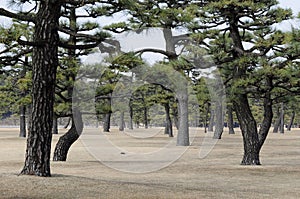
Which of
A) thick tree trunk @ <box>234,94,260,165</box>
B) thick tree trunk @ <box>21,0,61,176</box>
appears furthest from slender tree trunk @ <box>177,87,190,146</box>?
thick tree trunk @ <box>21,0,61,176</box>

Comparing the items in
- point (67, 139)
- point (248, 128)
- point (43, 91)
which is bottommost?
point (67, 139)

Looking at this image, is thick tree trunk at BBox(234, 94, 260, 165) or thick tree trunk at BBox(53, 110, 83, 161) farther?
thick tree trunk at BBox(53, 110, 83, 161)

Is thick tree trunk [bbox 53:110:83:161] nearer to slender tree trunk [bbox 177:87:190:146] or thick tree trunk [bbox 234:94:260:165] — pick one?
thick tree trunk [bbox 234:94:260:165]

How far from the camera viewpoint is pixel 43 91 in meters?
7.80

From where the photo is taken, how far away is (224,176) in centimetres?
982

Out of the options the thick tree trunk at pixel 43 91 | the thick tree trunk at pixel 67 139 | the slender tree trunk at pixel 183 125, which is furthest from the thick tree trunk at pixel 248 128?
the slender tree trunk at pixel 183 125

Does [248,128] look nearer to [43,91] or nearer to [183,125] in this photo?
[43,91]

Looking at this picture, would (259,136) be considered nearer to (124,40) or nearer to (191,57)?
(124,40)

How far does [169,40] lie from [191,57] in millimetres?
2754

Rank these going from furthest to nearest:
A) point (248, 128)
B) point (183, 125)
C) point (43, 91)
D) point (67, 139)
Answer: point (183, 125) < point (67, 139) < point (248, 128) < point (43, 91)

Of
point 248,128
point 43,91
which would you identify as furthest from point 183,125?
point 43,91

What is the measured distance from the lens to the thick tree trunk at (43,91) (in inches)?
305

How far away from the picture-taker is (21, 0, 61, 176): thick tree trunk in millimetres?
7746

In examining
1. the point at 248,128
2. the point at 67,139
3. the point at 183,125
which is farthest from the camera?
the point at 183,125
